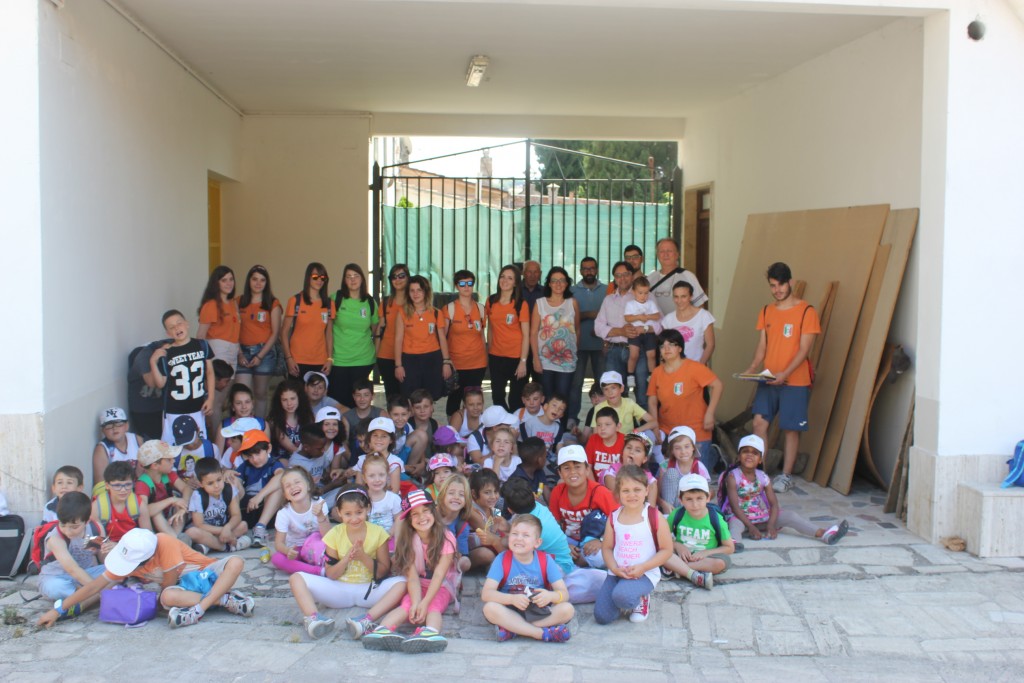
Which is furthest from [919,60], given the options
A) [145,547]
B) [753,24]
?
[145,547]

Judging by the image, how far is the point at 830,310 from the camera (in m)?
7.45

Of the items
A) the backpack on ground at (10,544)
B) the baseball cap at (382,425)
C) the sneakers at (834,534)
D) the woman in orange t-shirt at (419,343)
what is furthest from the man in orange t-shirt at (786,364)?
the backpack on ground at (10,544)

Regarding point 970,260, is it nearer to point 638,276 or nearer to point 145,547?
point 638,276

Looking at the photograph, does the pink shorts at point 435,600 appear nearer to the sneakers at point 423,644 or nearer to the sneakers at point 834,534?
the sneakers at point 423,644

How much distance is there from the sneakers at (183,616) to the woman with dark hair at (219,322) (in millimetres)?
2867

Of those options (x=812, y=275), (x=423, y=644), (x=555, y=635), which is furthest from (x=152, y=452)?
(x=812, y=275)

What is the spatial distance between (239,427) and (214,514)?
739mm

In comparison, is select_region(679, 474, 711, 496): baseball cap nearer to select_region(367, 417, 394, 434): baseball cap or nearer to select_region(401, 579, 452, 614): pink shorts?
select_region(401, 579, 452, 614): pink shorts

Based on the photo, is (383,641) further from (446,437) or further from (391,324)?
(391,324)

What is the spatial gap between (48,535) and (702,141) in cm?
818

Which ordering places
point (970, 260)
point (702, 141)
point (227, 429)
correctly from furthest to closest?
1. point (702, 141)
2. point (227, 429)
3. point (970, 260)

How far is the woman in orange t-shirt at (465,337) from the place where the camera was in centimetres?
777

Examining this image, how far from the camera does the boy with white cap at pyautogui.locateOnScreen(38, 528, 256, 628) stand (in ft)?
15.1

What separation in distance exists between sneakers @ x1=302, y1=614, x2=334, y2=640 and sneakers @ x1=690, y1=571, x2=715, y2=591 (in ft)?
5.98
